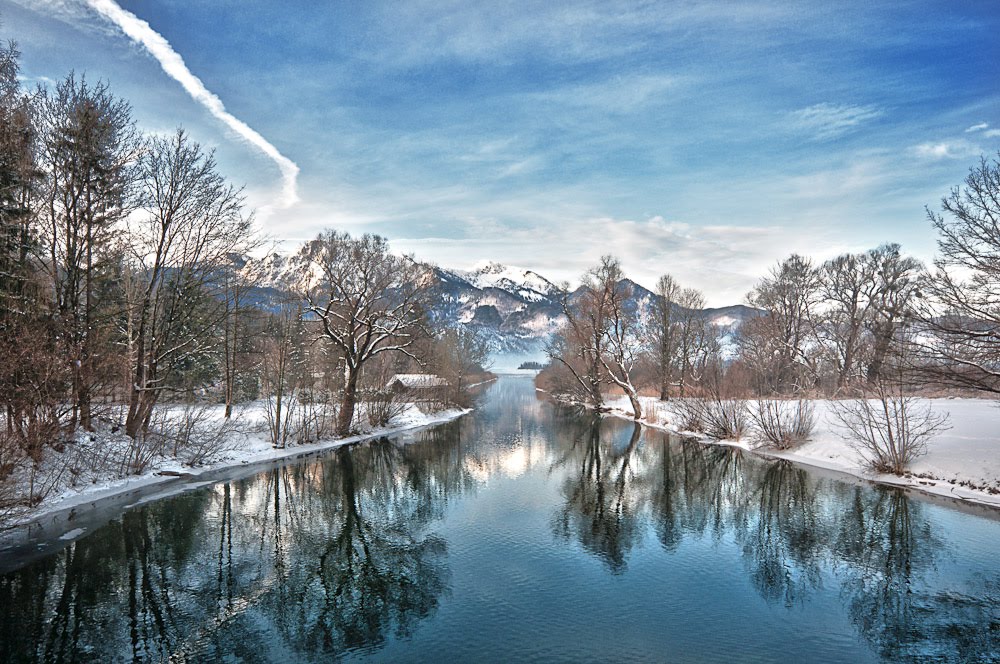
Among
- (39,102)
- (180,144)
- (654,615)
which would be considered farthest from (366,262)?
(654,615)

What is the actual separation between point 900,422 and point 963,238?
6297 millimetres

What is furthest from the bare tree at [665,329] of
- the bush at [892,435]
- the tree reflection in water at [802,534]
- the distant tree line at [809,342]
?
the bush at [892,435]

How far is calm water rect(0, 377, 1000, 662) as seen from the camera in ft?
25.8

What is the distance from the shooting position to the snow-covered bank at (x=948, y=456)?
16484 millimetres

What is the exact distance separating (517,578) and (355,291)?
1894 cm

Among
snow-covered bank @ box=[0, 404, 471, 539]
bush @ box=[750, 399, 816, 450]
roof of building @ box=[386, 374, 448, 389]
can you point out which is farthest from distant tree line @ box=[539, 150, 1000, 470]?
snow-covered bank @ box=[0, 404, 471, 539]

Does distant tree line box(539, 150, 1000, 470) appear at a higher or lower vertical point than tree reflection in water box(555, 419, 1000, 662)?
higher

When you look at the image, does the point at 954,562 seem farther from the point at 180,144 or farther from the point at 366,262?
the point at 180,144

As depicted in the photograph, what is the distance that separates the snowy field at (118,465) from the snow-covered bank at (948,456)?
70.3 feet

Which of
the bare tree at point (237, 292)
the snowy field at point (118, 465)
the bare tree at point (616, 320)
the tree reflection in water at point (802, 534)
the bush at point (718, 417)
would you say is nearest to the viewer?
the tree reflection in water at point (802, 534)

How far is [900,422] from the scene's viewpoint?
18781mm

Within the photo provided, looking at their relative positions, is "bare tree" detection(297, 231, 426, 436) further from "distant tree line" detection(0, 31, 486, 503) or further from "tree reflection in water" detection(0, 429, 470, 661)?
"tree reflection in water" detection(0, 429, 470, 661)

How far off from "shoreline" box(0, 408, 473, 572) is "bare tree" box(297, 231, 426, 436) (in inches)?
212

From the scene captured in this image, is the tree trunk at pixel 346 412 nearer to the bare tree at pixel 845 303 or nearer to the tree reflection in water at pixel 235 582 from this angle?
the tree reflection in water at pixel 235 582
